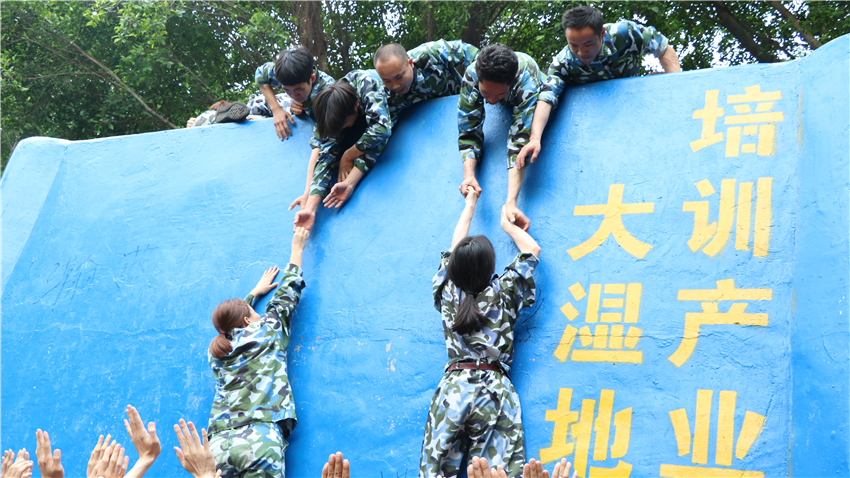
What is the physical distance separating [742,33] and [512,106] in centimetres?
479

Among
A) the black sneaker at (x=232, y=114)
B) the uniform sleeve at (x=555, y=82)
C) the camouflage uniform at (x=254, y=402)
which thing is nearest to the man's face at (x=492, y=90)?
the uniform sleeve at (x=555, y=82)

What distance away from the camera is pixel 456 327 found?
308 cm

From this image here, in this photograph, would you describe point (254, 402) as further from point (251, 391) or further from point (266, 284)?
point (266, 284)

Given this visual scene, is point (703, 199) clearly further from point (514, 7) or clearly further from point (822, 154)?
point (514, 7)

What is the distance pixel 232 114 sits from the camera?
5035mm

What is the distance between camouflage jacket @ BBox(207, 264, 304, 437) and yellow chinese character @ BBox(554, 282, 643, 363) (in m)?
1.47

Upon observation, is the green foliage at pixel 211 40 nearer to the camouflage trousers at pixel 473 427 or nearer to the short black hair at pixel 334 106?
the short black hair at pixel 334 106

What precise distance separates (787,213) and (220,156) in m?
3.63

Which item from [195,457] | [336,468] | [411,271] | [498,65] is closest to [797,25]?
[498,65]

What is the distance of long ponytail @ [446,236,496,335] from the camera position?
3.09 m

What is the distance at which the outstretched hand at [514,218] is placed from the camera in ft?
11.7

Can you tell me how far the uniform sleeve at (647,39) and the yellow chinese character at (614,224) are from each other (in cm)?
Result: 84

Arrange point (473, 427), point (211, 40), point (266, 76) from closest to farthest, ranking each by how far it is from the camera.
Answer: point (473, 427) → point (266, 76) → point (211, 40)

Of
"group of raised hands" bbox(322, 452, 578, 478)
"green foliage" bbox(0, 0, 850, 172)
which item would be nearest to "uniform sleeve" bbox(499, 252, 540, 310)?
"group of raised hands" bbox(322, 452, 578, 478)
